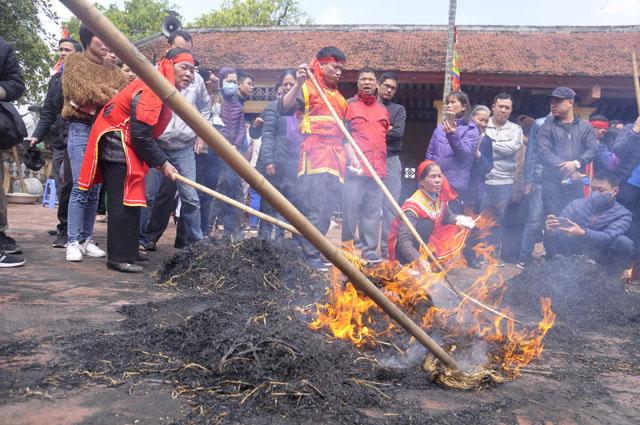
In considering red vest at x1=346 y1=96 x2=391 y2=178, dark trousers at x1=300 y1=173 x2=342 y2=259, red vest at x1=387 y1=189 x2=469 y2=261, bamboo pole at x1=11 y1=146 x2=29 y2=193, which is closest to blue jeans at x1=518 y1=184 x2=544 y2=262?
red vest at x1=387 y1=189 x2=469 y2=261

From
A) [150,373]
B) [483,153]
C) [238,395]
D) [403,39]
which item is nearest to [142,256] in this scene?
[150,373]

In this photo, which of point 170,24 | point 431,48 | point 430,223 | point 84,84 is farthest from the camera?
point 431,48

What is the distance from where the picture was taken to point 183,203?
5484 mm

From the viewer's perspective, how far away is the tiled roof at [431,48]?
1337 cm

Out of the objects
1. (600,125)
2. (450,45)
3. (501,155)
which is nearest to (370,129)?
(501,155)

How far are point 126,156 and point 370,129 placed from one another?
8.16 feet

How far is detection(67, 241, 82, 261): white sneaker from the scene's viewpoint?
15.9 ft

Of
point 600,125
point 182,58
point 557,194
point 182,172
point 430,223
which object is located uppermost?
point 182,58

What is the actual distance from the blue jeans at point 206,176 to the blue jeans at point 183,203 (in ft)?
1.80

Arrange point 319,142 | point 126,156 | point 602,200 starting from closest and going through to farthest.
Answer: point 126,156
point 319,142
point 602,200

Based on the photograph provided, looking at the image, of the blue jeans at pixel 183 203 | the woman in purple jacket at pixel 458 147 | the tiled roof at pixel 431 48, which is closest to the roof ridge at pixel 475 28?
the tiled roof at pixel 431 48

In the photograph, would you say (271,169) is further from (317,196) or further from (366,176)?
(366,176)

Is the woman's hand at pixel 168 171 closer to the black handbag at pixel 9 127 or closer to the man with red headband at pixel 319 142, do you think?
the black handbag at pixel 9 127

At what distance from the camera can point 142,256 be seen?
208 inches
